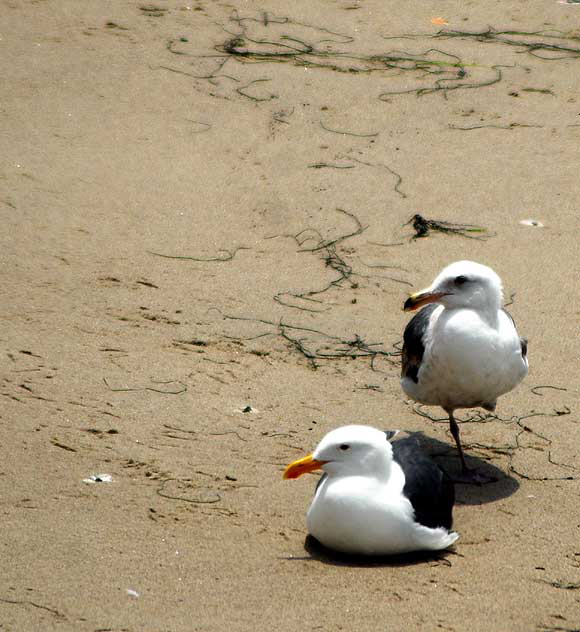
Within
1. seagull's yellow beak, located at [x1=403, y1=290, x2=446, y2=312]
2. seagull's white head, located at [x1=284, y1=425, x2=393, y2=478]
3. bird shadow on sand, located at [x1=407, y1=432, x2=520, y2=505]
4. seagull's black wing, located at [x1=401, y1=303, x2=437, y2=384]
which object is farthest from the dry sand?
seagull's yellow beak, located at [x1=403, y1=290, x2=446, y2=312]

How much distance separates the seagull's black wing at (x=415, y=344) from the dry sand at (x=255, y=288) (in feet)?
1.57

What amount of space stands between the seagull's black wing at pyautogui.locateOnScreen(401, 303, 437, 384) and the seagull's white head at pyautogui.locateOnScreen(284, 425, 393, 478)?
0.87 metres

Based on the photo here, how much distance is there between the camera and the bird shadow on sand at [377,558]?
15.6 feet

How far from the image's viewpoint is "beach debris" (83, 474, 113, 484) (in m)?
5.38

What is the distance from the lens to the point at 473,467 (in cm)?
575

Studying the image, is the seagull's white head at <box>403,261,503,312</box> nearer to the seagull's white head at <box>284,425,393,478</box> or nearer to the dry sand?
the dry sand

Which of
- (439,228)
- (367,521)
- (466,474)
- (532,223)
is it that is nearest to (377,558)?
(367,521)

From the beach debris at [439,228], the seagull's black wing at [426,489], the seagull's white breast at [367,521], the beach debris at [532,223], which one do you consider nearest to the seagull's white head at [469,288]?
the seagull's black wing at [426,489]

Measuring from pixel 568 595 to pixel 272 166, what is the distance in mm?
5247

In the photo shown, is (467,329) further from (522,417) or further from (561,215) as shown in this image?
(561,215)

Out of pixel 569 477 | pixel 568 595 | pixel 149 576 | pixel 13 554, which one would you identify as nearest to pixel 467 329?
pixel 569 477

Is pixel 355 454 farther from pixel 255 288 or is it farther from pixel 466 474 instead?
pixel 255 288

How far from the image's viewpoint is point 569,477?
558 centimetres

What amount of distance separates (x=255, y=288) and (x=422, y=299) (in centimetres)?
213
